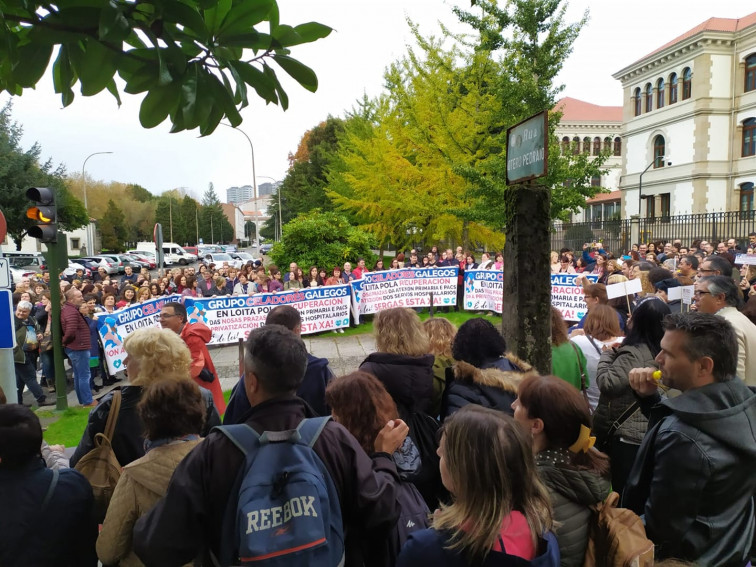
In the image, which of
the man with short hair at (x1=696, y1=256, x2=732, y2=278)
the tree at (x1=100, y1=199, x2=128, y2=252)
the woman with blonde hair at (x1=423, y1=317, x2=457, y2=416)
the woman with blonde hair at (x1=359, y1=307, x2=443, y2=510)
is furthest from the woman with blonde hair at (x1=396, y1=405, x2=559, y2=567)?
the tree at (x1=100, y1=199, x2=128, y2=252)

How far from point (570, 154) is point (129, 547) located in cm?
1834

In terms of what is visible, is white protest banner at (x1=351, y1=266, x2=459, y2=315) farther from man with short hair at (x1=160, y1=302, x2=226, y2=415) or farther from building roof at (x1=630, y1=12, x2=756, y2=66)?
building roof at (x1=630, y1=12, x2=756, y2=66)

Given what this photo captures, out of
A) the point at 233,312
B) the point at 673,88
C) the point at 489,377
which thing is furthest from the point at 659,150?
the point at 489,377

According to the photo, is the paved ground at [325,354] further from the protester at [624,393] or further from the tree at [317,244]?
the protester at [624,393]

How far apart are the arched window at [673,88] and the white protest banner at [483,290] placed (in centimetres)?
3774

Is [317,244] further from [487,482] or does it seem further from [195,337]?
[487,482]

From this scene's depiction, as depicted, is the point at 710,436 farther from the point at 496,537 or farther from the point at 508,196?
the point at 508,196

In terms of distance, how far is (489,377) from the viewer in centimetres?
344

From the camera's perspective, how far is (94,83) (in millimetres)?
1933

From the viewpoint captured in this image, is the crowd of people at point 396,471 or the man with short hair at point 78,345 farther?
the man with short hair at point 78,345

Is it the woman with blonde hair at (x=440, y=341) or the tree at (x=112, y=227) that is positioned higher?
the tree at (x=112, y=227)

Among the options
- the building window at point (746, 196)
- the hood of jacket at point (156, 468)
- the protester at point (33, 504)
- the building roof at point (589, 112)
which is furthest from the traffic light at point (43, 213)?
the building roof at point (589, 112)

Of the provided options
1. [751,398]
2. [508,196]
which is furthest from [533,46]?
[751,398]

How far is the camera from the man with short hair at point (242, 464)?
2082 mm
